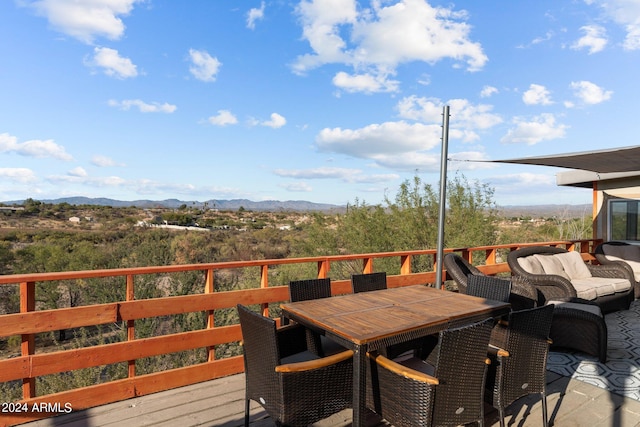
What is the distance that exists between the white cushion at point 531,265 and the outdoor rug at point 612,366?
3.89 feet

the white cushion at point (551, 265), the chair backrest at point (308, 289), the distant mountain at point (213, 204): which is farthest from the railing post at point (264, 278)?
the distant mountain at point (213, 204)

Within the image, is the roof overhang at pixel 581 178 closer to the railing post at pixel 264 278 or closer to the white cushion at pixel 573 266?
the white cushion at pixel 573 266

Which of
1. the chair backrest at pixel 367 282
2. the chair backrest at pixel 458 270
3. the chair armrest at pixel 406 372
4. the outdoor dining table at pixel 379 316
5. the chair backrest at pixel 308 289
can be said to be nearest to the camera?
the chair armrest at pixel 406 372

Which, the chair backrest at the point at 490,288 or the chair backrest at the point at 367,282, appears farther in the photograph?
the chair backrest at the point at 367,282

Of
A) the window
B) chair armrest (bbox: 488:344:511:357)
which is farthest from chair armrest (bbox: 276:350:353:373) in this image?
the window

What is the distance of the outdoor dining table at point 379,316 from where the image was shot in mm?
1903

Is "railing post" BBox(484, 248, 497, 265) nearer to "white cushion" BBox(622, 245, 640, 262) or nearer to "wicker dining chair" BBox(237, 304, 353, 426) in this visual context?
"white cushion" BBox(622, 245, 640, 262)

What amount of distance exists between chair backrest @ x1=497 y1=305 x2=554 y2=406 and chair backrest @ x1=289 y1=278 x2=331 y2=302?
143 centimetres

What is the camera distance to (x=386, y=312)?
2.43 meters

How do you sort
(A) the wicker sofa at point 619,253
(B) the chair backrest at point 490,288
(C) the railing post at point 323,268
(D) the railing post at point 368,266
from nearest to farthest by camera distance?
1. (B) the chair backrest at point 490,288
2. (C) the railing post at point 323,268
3. (D) the railing post at point 368,266
4. (A) the wicker sofa at point 619,253

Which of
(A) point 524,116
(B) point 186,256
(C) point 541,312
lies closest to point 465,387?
(C) point 541,312

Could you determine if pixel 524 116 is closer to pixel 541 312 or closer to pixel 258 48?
pixel 258 48

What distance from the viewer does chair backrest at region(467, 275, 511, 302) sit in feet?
9.96

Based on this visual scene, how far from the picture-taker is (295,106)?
1402 cm
